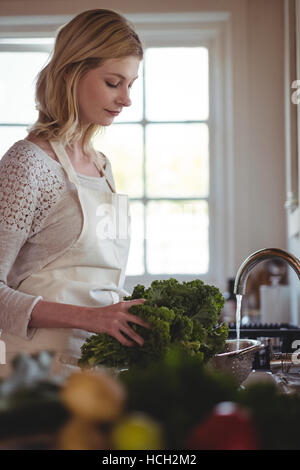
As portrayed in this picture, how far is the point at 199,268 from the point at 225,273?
0.18 metres

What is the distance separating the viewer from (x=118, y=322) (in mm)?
1015

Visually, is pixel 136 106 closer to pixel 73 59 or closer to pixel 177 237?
pixel 177 237

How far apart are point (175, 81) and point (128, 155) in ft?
1.62

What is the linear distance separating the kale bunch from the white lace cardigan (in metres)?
0.18

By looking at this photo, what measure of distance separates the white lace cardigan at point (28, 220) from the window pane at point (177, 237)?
75.7 inches

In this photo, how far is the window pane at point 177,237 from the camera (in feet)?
11.2

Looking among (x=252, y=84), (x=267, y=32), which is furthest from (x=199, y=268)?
(x=267, y=32)

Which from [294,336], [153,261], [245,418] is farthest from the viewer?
[153,261]

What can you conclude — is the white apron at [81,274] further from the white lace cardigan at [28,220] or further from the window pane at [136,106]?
the window pane at [136,106]

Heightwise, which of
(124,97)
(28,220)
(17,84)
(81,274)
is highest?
(17,84)

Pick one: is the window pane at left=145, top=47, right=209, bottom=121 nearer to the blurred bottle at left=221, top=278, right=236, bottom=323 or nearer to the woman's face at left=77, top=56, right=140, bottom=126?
the blurred bottle at left=221, top=278, right=236, bottom=323

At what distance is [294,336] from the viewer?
1.61m

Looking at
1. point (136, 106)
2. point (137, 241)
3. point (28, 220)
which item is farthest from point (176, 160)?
point (28, 220)

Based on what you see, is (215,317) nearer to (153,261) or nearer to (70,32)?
(70,32)
